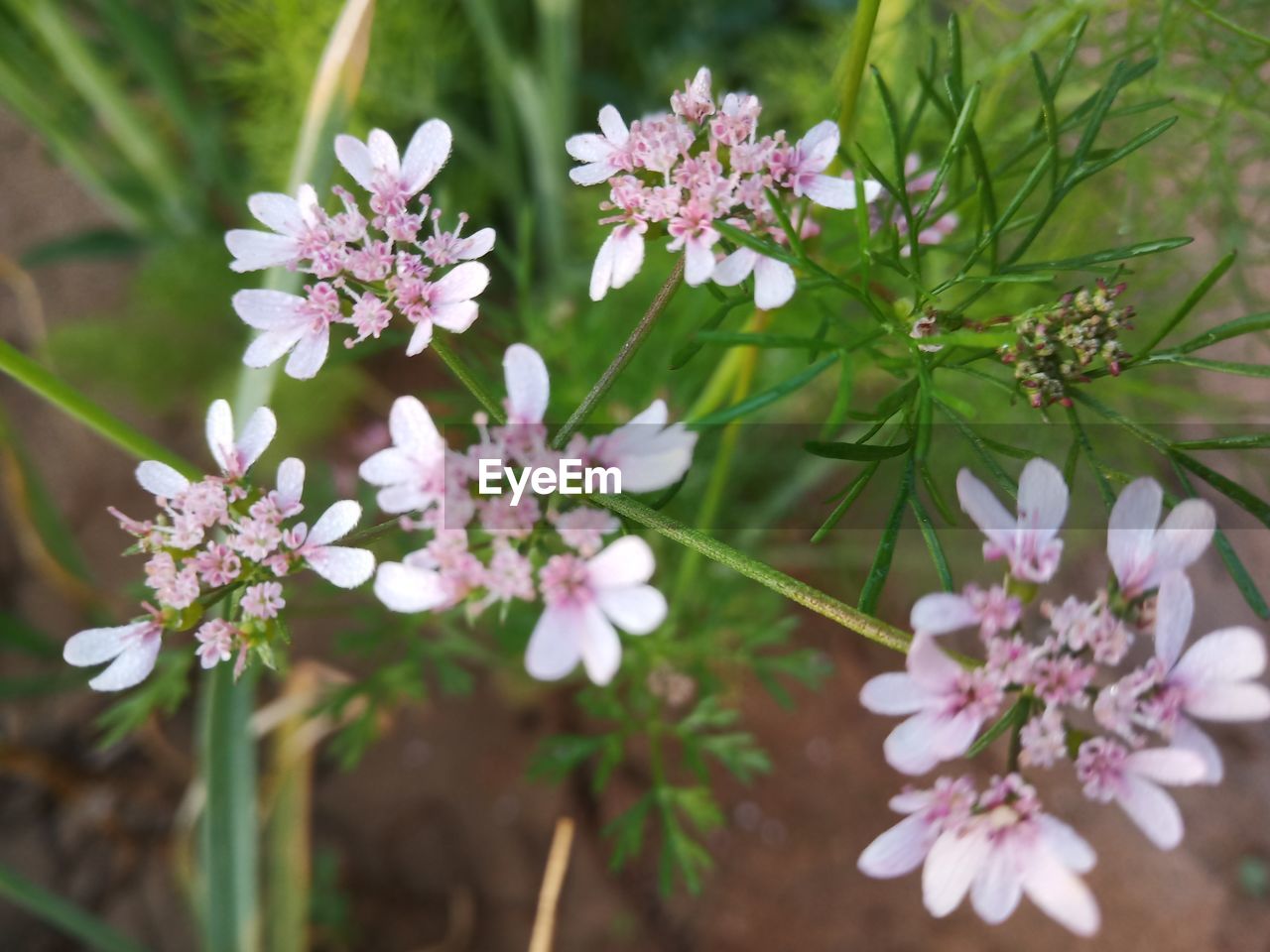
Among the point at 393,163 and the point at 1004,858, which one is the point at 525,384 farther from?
the point at 1004,858

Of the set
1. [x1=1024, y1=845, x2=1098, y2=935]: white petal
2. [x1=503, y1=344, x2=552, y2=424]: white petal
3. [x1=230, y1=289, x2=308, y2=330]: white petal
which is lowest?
[x1=1024, y1=845, x2=1098, y2=935]: white petal

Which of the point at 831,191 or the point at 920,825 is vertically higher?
the point at 831,191

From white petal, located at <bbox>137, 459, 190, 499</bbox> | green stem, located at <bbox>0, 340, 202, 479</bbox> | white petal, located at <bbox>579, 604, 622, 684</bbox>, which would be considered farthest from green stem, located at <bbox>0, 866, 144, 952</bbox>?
white petal, located at <bbox>579, 604, 622, 684</bbox>

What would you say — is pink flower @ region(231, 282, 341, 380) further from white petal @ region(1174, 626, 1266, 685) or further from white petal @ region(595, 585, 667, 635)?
white petal @ region(1174, 626, 1266, 685)

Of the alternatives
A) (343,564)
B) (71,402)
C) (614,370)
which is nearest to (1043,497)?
(614,370)

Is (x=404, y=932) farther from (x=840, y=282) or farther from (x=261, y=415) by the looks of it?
(x=840, y=282)

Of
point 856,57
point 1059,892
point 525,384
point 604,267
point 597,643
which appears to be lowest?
point 1059,892

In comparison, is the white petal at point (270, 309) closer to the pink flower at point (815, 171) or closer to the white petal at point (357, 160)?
the white petal at point (357, 160)
